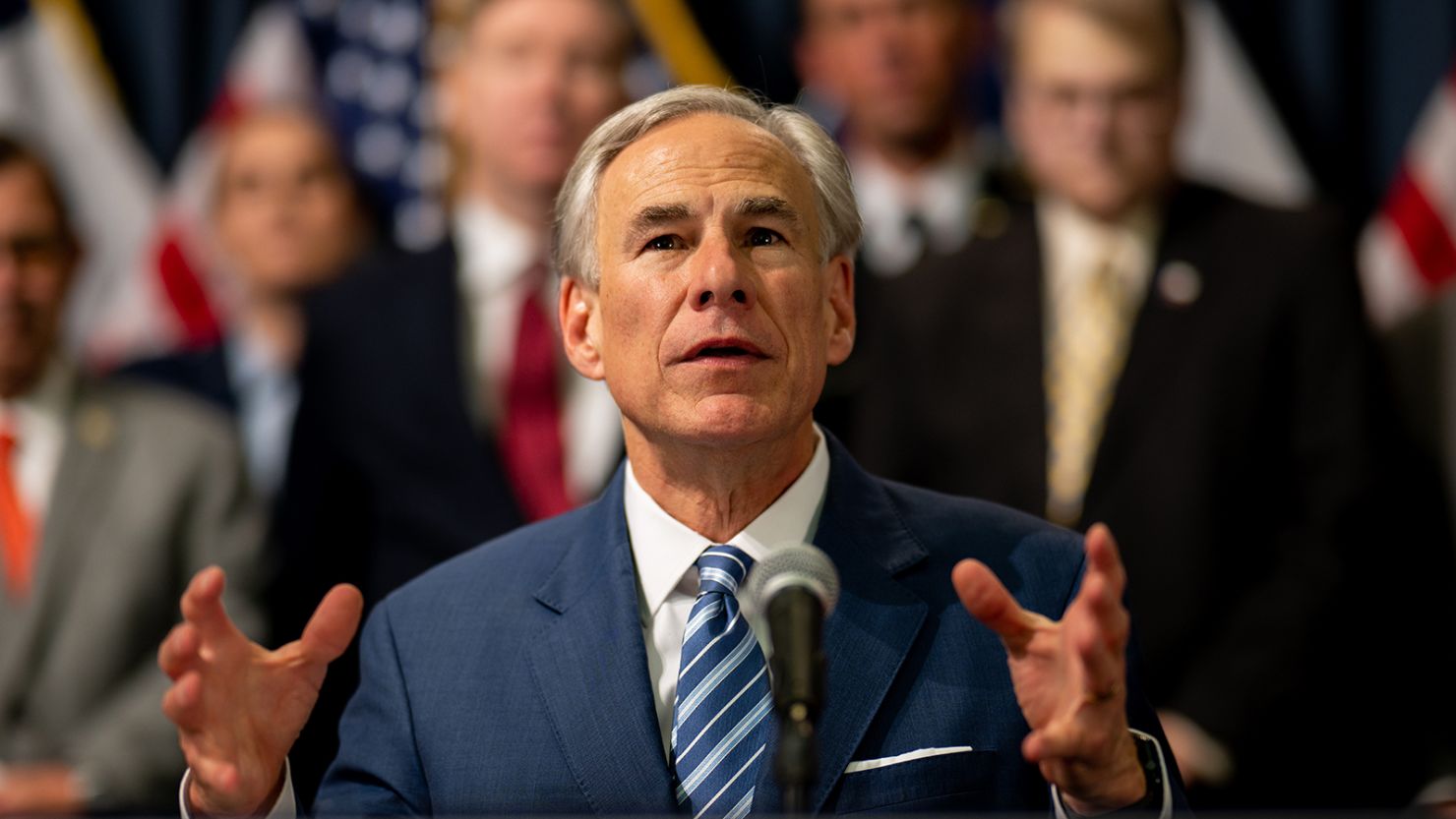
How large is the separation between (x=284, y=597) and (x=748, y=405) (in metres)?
1.76

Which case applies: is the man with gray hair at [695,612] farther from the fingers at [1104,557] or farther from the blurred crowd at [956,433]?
the blurred crowd at [956,433]

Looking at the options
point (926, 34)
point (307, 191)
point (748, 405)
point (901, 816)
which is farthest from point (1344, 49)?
point (901, 816)

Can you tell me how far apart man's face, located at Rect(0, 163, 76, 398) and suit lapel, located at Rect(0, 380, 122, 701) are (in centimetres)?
A: 12

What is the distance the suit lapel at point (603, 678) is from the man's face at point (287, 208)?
2.27m

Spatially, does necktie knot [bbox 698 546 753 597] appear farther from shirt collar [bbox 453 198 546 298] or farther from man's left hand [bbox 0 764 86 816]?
man's left hand [bbox 0 764 86 816]

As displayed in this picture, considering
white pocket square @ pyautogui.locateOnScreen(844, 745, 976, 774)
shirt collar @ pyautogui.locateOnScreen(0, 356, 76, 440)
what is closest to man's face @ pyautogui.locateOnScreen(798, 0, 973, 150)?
shirt collar @ pyautogui.locateOnScreen(0, 356, 76, 440)

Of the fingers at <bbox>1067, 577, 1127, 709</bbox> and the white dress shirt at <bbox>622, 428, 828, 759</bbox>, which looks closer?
the fingers at <bbox>1067, 577, 1127, 709</bbox>

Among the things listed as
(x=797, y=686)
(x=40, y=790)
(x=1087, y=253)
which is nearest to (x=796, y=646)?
(x=797, y=686)

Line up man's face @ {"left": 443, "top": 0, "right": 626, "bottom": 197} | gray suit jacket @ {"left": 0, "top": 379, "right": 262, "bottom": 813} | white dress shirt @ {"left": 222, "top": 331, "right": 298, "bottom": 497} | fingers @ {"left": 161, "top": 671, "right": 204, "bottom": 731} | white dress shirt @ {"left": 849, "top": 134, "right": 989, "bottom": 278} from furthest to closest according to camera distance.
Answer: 1. white dress shirt @ {"left": 222, "top": 331, "right": 298, "bottom": 497}
2. white dress shirt @ {"left": 849, "top": 134, "right": 989, "bottom": 278}
3. man's face @ {"left": 443, "top": 0, "right": 626, "bottom": 197}
4. gray suit jacket @ {"left": 0, "top": 379, "right": 262, "bottom": 813}
5. fingers @ {"left": 161, "top": 671, "right": 204, "bottom": 731}

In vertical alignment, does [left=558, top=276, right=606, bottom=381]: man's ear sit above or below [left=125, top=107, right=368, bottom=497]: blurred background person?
above

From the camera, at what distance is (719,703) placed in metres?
2.06

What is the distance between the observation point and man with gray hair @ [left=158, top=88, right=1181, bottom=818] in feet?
6.53

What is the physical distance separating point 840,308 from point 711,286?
28 cm

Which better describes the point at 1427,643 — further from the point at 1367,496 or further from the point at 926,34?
the point at 926,34
